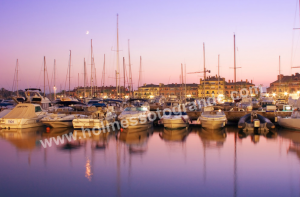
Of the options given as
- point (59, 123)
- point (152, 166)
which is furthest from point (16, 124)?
point (152, 166)

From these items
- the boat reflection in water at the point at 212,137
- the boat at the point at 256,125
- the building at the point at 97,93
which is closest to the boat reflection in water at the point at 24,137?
the boat reflection in water at the point at 212,137

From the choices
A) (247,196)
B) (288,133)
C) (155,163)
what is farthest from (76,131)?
(288,133)

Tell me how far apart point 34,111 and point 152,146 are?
14.5 metres

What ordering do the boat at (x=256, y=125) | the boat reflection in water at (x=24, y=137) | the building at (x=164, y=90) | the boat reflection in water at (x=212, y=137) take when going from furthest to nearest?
the building at (x=164, y=90) < the boat at (x=256, y=125) < the boat reflection in water at (x=212, y=137) < the boat reflection in water at (x=24, y=137)

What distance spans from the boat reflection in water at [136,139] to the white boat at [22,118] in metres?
9.58

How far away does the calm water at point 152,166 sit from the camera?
1082 cm

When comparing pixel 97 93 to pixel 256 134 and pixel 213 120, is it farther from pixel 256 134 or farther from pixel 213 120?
pixel 256 134

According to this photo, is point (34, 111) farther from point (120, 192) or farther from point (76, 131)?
point (120, 192)

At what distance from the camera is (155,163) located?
14.5m

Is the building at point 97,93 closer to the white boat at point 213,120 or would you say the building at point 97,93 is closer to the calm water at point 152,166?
the white boat at point 213,120

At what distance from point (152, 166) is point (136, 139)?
7182mm

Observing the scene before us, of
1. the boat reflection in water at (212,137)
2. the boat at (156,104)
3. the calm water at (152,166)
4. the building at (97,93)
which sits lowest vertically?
the calm water at (152,166)

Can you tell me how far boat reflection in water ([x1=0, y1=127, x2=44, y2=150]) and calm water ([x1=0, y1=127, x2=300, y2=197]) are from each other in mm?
76

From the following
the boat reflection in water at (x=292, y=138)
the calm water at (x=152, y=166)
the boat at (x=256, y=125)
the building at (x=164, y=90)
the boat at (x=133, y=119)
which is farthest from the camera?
the building at (x=164, y=90)
